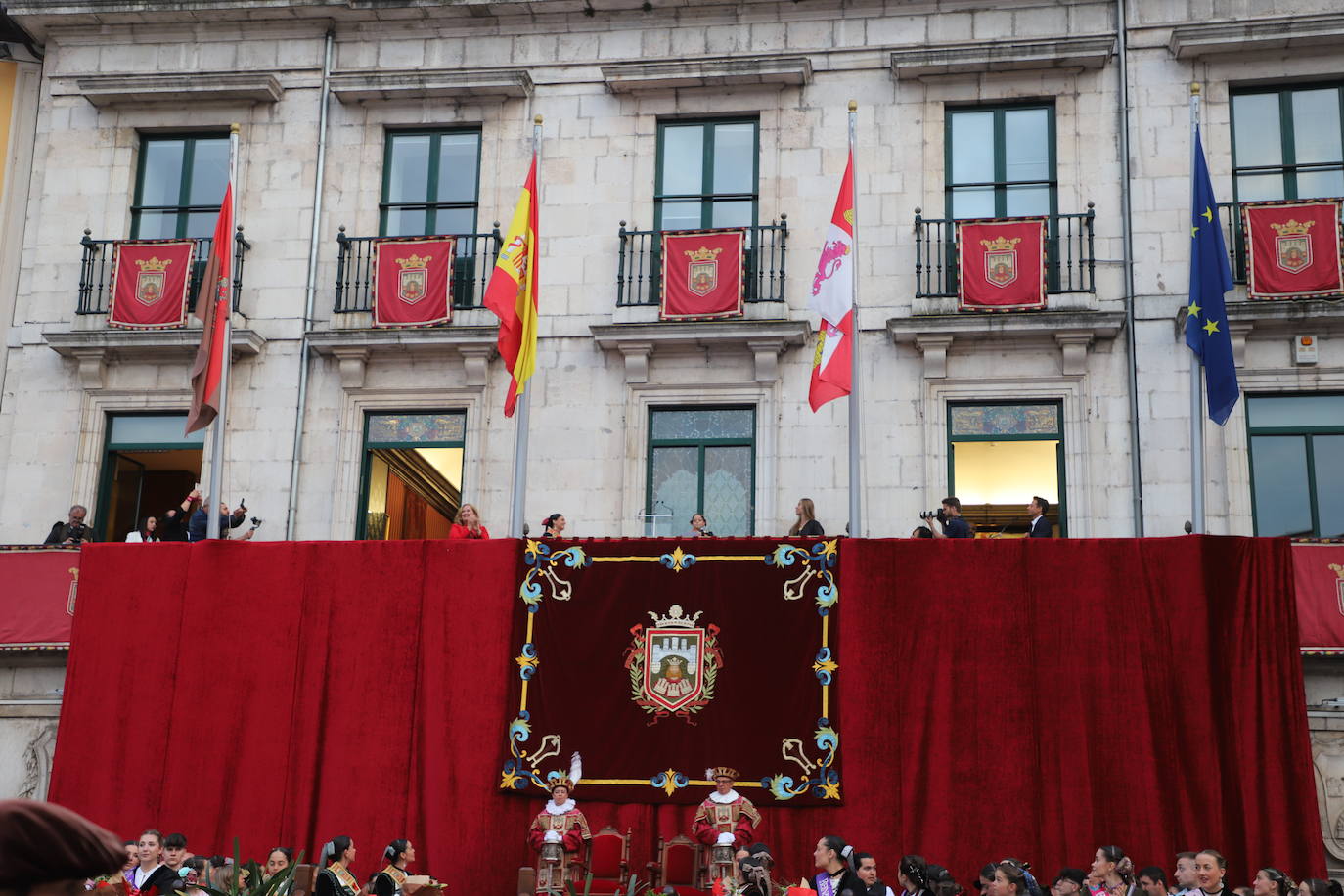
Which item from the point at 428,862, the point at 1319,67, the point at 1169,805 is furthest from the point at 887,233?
the point at 428,862

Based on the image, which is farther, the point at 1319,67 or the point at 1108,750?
the point at 1319,67

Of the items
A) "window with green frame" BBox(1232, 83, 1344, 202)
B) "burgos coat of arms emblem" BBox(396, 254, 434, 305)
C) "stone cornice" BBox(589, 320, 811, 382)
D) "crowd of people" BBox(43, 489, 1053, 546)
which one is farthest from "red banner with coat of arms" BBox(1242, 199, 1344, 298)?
"burgos coat of arms emblem" BBox(396, 254, 434, 305)

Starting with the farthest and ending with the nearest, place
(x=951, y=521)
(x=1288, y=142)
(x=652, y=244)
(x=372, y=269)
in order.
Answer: (x=372, y=269) < (x=652, y=244) < (x=1288, y=142) < (x=951, y=521)

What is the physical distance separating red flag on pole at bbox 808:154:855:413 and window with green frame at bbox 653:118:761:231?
3.11 metres

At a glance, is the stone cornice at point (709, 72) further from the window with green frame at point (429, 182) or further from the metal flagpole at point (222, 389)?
the metal flagpole at point (222, 389)

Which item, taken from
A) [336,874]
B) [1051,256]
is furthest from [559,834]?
[1051,256]

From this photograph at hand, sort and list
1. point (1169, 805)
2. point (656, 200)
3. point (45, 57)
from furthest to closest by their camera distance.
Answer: point (45, 57), point (656, 200), point (1169, 805)

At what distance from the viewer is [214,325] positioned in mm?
16500

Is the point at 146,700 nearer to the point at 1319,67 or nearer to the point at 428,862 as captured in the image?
the point at 428,862

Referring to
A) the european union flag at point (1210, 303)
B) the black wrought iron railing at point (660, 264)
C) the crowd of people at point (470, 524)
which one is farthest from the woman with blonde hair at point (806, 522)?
the european union flag at point (1210, 303)

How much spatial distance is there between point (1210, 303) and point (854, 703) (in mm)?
5544

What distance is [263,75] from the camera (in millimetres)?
18844

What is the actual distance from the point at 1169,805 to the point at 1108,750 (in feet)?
2.23

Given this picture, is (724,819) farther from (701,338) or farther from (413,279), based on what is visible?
(413,279)
